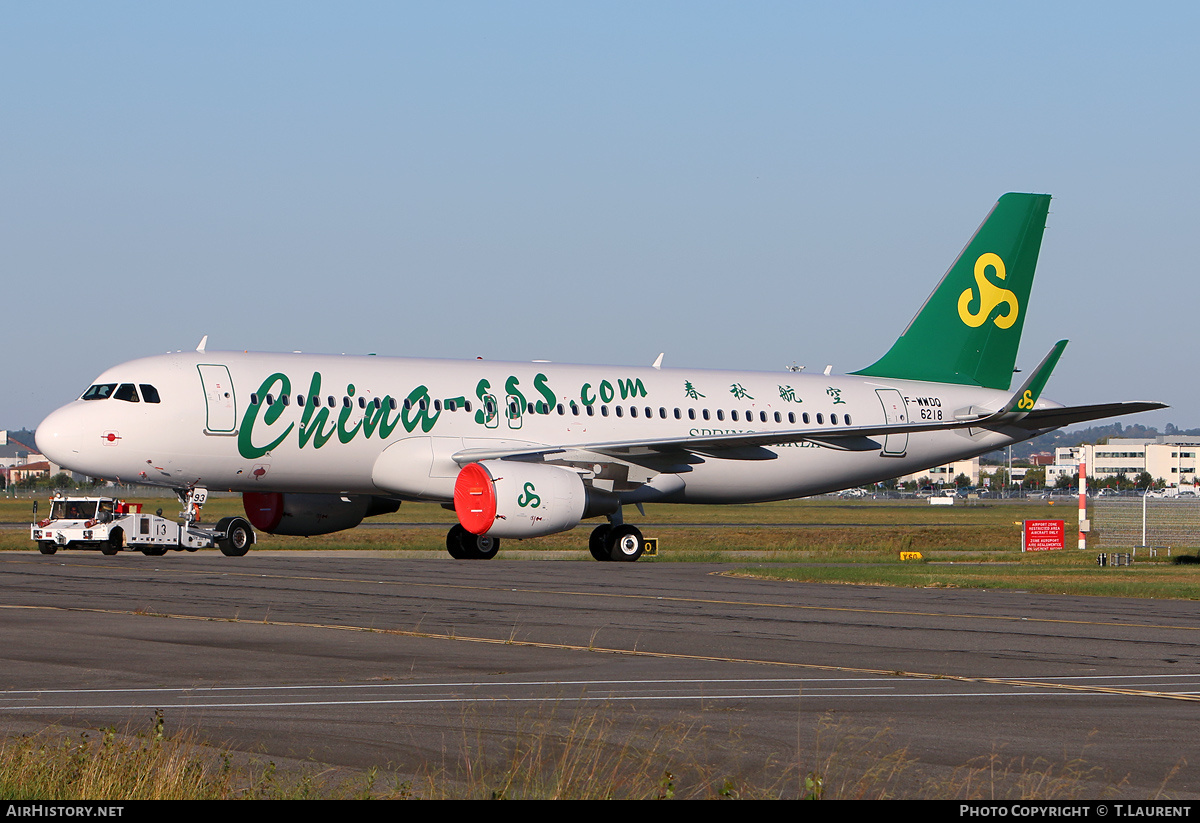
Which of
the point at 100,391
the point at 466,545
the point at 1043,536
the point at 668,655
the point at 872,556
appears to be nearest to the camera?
the point at 668,655

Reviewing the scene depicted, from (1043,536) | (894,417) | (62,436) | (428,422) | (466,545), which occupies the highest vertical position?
(894,417)

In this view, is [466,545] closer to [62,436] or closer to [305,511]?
[305,511]

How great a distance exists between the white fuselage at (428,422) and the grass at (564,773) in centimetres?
2365

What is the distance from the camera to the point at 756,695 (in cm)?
1354

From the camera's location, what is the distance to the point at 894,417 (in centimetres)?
4275

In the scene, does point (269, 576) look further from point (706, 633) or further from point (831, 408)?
point (831, 408)

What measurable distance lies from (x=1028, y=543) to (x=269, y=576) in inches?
1091

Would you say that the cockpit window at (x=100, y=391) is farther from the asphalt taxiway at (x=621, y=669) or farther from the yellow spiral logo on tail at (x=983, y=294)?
the yellow spiral logo on tail at (x=983, y=294)

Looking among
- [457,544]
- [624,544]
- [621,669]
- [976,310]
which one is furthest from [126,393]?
[976,310]

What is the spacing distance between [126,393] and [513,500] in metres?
8.79

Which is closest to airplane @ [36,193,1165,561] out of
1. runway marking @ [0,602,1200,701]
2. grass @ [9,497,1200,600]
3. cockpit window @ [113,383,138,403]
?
cockpit window @ [113,383,138,403]

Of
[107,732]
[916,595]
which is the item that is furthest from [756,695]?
[916,595]

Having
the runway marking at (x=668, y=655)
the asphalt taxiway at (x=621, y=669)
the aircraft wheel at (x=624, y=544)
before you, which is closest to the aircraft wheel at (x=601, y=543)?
the aircraft wheel at (x=624, y=544)

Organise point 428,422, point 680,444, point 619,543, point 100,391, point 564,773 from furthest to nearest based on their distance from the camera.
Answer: point 619,543
point 428,422
point 680,444
point 100,391
point 564,773
